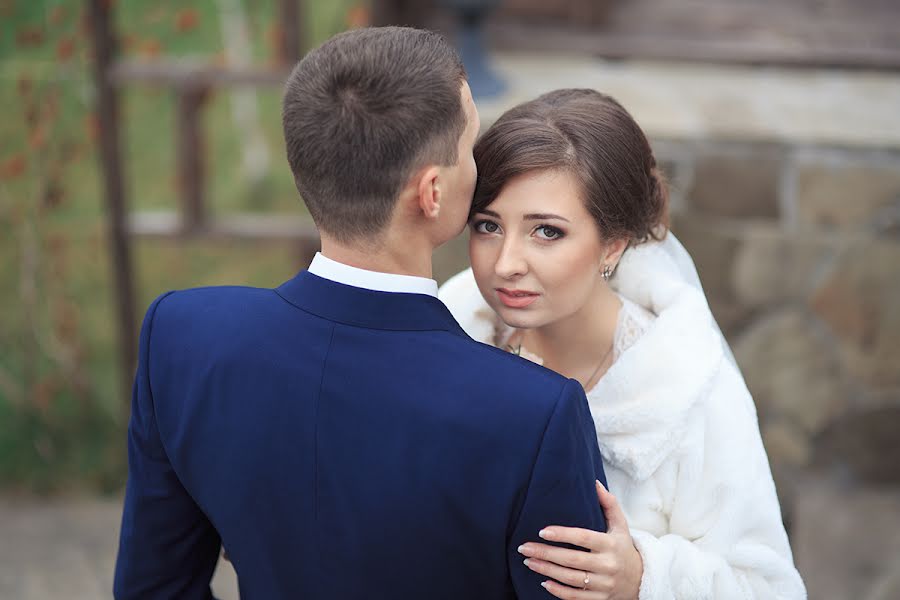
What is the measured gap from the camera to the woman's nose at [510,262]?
68.2 inches

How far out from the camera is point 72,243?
4715mm

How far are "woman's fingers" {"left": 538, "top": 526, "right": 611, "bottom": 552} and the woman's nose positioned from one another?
1.53 feet

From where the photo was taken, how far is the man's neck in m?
1.49

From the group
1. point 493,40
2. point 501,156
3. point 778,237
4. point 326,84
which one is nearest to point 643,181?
point 501,156

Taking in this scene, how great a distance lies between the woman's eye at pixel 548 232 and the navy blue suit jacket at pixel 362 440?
1.10 ft

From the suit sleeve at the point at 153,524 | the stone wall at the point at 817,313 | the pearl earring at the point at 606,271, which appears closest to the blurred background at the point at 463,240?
the stone wall at the point at 817,313

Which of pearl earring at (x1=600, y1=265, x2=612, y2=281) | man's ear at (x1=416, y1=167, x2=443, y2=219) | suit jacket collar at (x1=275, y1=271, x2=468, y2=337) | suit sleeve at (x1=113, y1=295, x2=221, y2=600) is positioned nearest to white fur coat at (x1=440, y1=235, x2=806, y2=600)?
pearl earring at (x1=600, y1=265, x2=612, y2=281)

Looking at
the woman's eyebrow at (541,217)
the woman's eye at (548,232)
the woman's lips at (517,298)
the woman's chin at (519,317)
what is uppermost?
the woman's eyebrow at (541,217)

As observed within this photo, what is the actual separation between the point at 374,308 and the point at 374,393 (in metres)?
0.13

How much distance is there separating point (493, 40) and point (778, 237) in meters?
1.59

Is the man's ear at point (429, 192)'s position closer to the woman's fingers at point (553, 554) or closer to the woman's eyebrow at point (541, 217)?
the woman's eyebrow at point (541, 217)

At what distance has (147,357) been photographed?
5.39 ft

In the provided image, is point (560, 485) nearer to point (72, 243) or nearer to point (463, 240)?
point (463, 240)

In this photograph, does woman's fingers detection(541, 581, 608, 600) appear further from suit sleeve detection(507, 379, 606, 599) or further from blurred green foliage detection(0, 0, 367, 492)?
blurred green foliage detection(0, 0, 367, 492)
